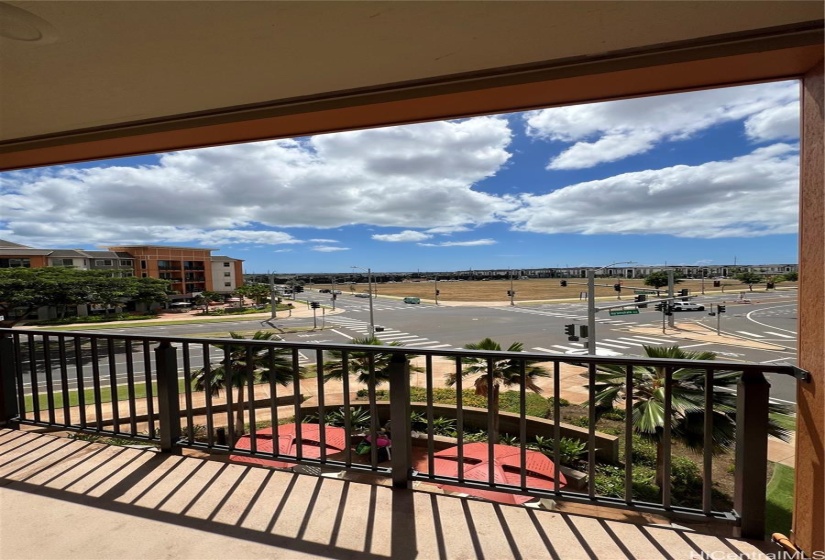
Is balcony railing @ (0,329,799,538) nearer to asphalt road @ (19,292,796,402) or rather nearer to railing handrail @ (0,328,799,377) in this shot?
railing handrail @ (0,328,799,377)

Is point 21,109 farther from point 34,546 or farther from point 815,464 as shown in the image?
point 815,464

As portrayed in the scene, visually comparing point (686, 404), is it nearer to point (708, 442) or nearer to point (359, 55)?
point (708, 442)

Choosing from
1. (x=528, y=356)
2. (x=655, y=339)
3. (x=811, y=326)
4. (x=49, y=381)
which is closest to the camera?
(x=811, y=326)

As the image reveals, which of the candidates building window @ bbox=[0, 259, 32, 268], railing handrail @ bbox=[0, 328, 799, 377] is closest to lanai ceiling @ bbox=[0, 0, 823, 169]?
railing handrail @ bbox=[0, 328, 799, 377]

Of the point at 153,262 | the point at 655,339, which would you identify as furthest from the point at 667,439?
the point at 153,262

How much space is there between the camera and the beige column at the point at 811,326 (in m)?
1.50

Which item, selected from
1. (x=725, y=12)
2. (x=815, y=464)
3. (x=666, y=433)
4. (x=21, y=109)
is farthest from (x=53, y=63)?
(x=815, y=464)

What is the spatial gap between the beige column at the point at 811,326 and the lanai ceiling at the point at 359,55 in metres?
0.28

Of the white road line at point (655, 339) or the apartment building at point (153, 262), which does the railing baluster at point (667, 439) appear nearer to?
the white road line at point (655, 339)

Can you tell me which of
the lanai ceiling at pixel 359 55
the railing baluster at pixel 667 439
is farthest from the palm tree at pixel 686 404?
the lanai ceiling at pixel 359 55

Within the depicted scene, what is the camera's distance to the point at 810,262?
1567mm

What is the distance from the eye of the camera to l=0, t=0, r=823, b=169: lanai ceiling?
1.47 metres

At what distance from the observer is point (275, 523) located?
1759 millimetres

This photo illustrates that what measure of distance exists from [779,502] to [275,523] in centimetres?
683
